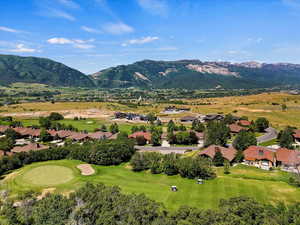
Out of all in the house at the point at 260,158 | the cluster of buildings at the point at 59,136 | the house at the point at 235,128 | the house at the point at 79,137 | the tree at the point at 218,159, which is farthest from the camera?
the house at the point at 235,128

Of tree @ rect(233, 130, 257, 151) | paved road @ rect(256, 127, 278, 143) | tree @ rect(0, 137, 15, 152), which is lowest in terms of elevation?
paved road @ rect(256, 127, 278, 143)

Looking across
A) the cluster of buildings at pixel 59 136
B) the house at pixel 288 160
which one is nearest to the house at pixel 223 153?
the house at pixel 288 160

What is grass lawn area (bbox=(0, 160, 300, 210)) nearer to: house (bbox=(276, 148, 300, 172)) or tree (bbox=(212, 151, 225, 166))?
tree (bbox=(212, 151, 225, 166))

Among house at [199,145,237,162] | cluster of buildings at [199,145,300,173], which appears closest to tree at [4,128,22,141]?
house at [199,145,237,162]

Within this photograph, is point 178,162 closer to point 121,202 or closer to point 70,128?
point 121,202

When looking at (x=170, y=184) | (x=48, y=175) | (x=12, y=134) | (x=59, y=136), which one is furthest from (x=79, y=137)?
(x=170, y=184)

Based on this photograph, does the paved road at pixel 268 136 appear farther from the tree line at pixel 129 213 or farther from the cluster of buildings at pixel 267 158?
the tree line at pixel 129 213

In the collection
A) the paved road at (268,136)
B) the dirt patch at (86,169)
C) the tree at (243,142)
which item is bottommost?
the dirt patch at (86,169)

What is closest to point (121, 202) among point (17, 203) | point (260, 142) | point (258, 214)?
point (258, 214)
